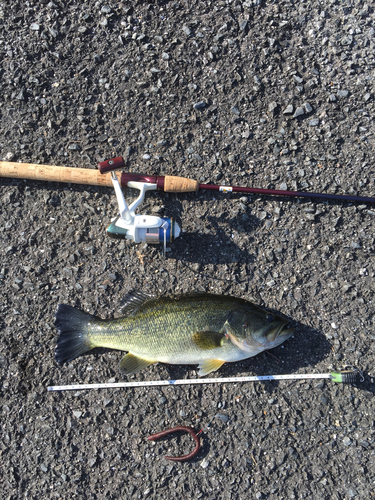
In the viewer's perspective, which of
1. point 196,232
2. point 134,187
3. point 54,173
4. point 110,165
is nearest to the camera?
point 110,165

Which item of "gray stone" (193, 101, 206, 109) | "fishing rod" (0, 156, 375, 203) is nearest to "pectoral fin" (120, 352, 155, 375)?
"fishing rod" (0, 156, 375, 203)

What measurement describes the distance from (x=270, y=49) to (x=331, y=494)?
16.4ft

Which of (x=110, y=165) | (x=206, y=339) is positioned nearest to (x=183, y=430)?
(x=206, y=339)

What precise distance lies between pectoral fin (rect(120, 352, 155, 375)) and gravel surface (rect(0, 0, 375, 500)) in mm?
251

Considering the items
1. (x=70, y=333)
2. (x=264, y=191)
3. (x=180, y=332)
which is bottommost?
(x=70, y=333)

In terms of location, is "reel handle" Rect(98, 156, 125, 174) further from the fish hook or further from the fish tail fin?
the fish hook

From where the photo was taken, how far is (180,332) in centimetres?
318

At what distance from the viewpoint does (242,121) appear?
144 inches

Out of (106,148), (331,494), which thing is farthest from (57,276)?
(331,494)

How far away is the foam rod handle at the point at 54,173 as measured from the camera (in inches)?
132

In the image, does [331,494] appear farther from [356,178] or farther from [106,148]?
[106,148]

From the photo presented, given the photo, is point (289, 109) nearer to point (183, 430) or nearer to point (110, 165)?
point (110, 165)

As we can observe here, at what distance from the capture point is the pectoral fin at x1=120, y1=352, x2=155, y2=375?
3289mm

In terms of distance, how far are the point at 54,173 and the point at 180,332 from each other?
2.13 meters
